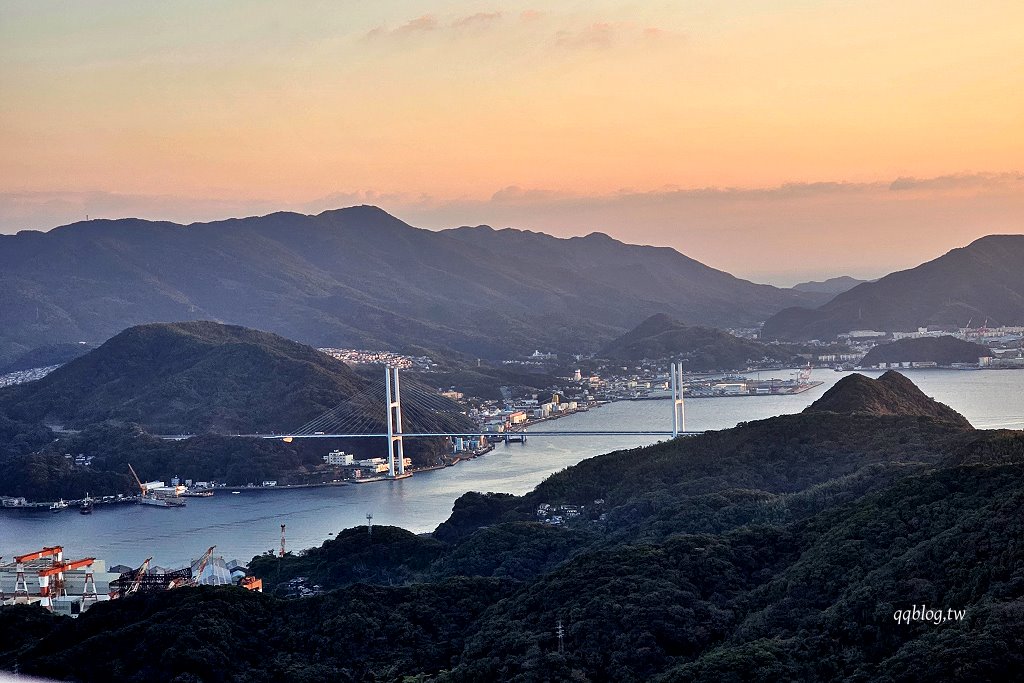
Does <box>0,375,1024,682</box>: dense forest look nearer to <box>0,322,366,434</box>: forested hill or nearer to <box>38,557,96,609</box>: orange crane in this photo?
<box>38,557,96,609</box>: orange crane

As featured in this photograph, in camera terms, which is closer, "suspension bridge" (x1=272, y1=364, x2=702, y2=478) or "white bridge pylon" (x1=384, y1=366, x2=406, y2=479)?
"white bridge pylon" (x1=384, y1=366, x2=406, y2=479)

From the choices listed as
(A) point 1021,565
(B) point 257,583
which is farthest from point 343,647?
(A) point 1021,565

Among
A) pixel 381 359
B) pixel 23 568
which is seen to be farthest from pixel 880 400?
pixel 381 359

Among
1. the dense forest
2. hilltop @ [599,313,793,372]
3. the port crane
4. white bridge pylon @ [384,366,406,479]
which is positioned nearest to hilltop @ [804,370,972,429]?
the dense forest

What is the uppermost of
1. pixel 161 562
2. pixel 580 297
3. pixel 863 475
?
pixel 580 297

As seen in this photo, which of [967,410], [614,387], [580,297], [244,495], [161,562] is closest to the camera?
[161,562]

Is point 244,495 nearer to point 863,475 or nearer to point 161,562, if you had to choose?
point 161,562
